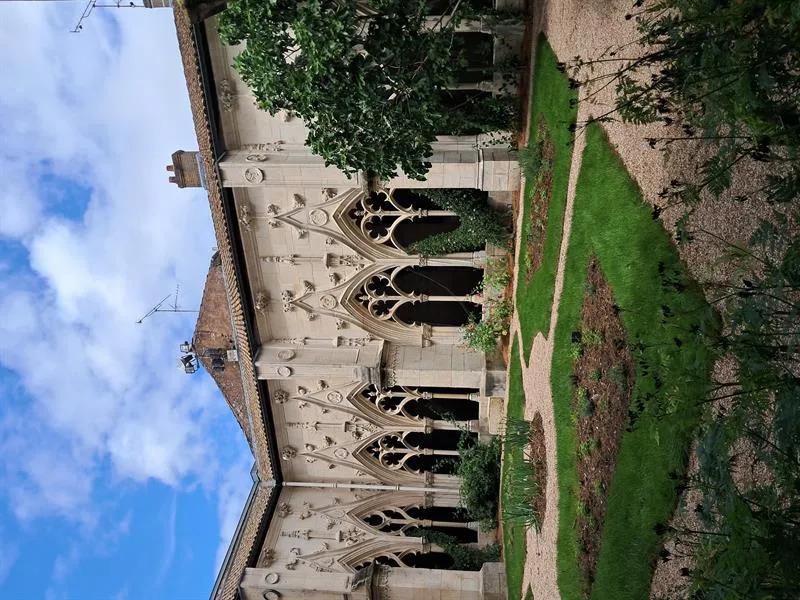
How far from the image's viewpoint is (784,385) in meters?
3.74

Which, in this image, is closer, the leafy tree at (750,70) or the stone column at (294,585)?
the leafy tree at (750,70)

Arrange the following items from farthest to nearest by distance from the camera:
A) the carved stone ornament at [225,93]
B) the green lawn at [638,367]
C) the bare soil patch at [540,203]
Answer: the carved stone ornament at [225,93]
the bare soil patch at [540,203]
the green lawn at [638,367]

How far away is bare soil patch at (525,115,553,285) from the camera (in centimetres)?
1134

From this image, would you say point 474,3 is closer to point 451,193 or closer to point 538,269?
point 451,193

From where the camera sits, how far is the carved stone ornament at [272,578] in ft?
50.8

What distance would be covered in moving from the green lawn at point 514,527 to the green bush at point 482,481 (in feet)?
2.25

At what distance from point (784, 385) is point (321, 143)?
7.40 m

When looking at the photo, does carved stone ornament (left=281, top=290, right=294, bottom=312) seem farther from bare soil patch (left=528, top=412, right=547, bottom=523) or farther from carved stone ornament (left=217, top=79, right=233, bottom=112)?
bare soil patch (left=528, top=412, right=547, bottom=523)

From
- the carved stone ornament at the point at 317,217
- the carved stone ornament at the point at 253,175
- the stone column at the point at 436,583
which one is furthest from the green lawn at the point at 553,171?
the carved stone ornament at the point at 253,175

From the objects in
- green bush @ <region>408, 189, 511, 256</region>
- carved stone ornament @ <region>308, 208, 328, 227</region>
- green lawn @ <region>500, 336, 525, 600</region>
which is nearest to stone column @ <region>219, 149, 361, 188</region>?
carved stone ornament @ <region>308, 208, 328, 227</region>

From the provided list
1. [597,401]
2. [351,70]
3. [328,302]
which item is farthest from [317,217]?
[597,401]

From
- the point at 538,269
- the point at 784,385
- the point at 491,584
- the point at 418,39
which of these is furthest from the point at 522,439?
the point at 784,385

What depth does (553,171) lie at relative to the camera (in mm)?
11102

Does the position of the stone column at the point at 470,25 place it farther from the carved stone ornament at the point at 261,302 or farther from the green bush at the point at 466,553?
the green bush at the point at 466,553
